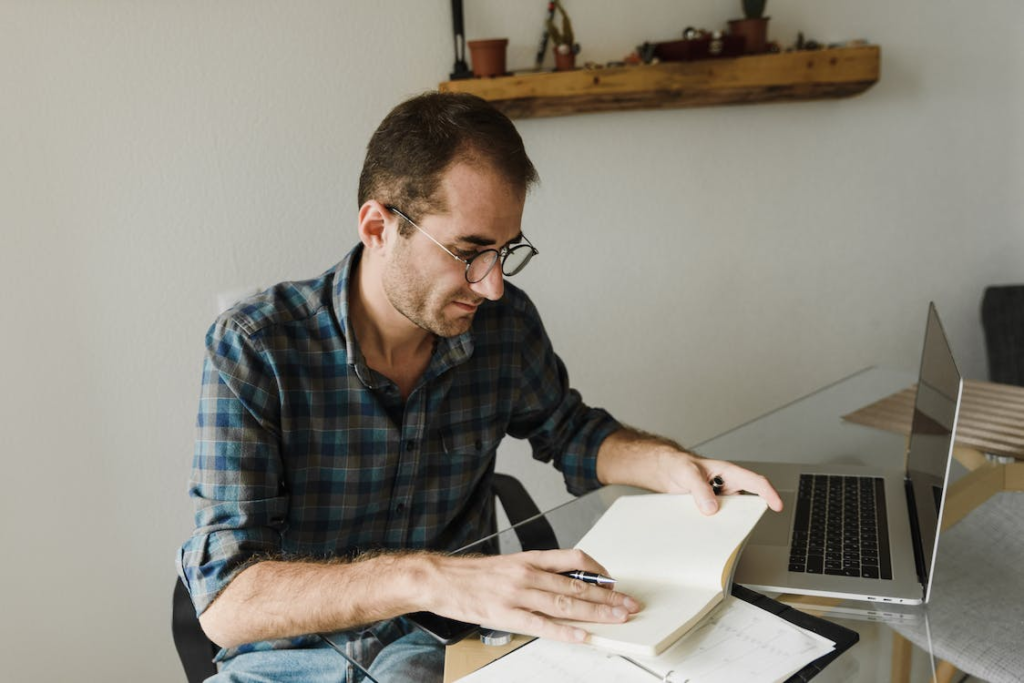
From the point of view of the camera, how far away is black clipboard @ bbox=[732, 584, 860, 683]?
96cm

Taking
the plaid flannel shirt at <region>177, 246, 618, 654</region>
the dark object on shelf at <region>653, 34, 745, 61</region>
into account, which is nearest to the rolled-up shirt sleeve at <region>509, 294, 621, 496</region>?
the plaid flannel shirt at <region>177, 246, 618, 654</region>

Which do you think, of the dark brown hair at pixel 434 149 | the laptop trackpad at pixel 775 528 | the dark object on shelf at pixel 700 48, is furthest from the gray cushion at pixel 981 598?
the dark object on shelf at pixel 700 48

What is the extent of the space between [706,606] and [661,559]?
10cm

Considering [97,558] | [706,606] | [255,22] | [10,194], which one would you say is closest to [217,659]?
[97,558]

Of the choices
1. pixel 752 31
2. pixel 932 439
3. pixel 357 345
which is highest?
pixel 752 31

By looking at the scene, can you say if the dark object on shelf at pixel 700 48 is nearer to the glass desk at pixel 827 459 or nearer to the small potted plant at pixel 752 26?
the small potted plant at pixel 752 26

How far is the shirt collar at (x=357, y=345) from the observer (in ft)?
4.33

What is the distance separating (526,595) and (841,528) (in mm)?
587

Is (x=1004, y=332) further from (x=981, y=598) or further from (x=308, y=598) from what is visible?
(x=308, y=598)

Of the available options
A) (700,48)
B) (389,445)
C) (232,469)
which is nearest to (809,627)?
(389,445)

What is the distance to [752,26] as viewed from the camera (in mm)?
2230

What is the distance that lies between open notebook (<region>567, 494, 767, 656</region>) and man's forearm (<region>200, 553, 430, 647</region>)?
25 cm

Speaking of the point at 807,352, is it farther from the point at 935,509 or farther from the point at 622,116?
the point at 935,509

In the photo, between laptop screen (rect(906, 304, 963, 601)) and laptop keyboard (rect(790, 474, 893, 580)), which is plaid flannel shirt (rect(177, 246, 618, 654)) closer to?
laptop keyboard (rect(790, 474, 893, 580))
